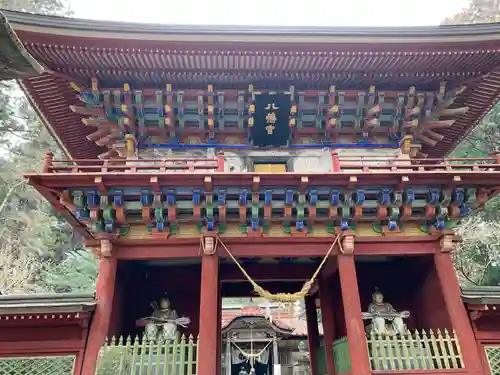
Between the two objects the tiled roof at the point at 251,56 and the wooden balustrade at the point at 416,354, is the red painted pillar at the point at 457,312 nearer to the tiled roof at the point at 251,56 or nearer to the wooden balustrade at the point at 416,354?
the wooden balustrade at the point at 416,354

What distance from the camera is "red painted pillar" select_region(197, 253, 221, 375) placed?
6.84 m

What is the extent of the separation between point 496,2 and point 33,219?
31.6 meters

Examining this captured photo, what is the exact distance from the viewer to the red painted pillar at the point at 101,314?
6.84m

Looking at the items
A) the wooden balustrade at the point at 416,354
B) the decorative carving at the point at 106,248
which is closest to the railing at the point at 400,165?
the wooden balustrade at the point at 416,354

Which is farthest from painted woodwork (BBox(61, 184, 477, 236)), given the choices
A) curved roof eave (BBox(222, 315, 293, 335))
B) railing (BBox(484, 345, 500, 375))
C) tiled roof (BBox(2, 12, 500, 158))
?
curved roof eave (BBox(222, 315, 293, 335))

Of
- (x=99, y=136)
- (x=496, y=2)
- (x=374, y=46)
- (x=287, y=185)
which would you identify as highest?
(x=496, y=2)

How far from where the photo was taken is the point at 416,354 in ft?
24.0

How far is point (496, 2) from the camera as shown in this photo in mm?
24312

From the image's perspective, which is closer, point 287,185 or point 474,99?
point 287,185

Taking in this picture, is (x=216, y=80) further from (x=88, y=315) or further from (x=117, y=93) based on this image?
(x=88, y=315)

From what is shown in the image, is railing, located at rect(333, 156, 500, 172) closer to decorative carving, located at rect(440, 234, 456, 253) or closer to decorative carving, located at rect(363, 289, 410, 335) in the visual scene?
decorative carving, located at rect(440, 234, 456, 253)

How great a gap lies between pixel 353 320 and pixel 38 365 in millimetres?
5743

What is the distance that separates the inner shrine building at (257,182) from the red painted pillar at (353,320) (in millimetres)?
28

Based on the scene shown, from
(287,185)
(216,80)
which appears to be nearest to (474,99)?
(287,185)
